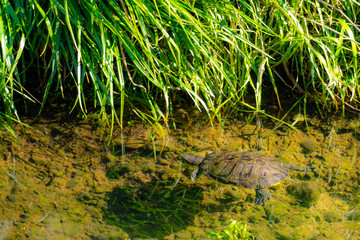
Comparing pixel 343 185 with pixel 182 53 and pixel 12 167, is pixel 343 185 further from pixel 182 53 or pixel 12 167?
pixel 12 167

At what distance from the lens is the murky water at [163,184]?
2.15 m

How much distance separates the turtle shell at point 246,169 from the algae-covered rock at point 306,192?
0.11 meters

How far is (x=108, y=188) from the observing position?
245 cm

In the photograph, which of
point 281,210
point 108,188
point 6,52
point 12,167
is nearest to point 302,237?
point 281,210

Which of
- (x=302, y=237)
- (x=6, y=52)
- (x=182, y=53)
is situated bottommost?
(x=302, y=237)

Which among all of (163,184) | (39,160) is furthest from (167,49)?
(39,160)

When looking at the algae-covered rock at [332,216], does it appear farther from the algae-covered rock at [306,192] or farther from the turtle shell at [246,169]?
the turtle shell at [246,169]

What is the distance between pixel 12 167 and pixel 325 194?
82.3 inches

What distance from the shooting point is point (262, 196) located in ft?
7.79

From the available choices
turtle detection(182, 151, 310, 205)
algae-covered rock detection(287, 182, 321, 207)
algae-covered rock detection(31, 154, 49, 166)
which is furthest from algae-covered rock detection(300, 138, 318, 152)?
algae-covered rock detection(31, 154, 49, 166)

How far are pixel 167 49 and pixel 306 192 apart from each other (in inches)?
57.4

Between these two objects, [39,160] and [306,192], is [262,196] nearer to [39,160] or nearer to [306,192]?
[306,192]

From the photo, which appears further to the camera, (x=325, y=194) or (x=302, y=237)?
(x=325, y=194)

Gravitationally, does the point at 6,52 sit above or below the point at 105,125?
above
